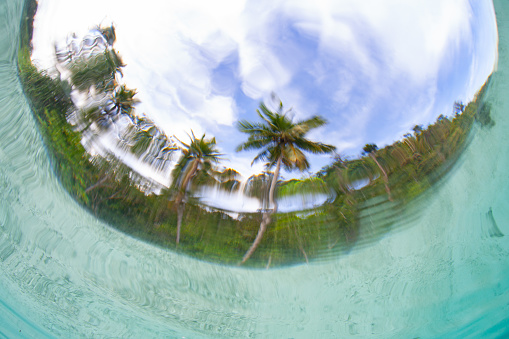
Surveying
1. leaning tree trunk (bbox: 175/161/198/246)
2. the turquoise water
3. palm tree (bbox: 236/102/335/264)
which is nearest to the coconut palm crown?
palm tree (bbox: 236/102/335/264)

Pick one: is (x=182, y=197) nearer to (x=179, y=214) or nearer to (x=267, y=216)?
(x=179, y=214)

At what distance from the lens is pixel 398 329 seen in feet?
2.21

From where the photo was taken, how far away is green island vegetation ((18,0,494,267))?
682 millimetres

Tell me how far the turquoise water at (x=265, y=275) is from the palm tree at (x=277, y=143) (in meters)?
0.15

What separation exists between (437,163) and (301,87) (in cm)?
35

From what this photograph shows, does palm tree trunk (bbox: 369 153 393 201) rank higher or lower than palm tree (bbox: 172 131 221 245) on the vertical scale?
higher

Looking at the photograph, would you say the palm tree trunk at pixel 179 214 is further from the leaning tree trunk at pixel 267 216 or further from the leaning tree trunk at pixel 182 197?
the leaning tree trunk at pixel 267 216

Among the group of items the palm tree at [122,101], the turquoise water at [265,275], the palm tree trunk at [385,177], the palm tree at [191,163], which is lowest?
the turquoise water at [265,275]

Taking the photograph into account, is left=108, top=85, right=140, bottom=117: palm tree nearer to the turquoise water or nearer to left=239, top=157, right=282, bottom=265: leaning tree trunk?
the turquoise water

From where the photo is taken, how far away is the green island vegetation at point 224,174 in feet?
2.24

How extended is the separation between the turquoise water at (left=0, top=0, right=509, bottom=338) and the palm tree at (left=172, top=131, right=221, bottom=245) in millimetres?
128

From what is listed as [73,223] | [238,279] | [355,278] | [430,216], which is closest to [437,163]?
[430,216]

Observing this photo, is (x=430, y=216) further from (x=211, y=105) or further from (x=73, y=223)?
(x=73, y=223)

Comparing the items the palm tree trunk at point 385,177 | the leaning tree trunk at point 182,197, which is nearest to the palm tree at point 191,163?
the leaning tree trunk at point 182,197
